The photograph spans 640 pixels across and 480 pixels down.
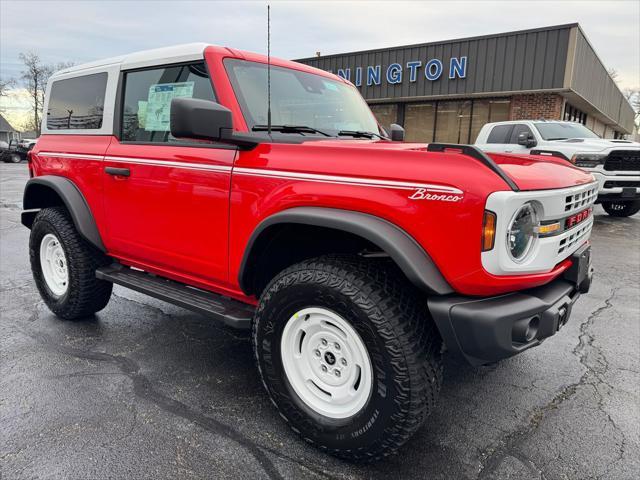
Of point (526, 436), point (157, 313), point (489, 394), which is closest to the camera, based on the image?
point (526, 436)

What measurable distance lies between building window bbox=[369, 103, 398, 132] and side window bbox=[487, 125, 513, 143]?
28.9 ft

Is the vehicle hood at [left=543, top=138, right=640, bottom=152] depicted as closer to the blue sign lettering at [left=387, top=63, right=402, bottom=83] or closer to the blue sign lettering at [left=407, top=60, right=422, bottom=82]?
the blue sign lettering at [left=407, top=60, right=422, bottom=82]

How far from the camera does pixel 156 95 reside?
3139mm

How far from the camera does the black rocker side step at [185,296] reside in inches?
103

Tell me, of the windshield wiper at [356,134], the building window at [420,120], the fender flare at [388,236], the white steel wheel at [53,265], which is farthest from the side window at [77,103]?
the building window at [420,120]

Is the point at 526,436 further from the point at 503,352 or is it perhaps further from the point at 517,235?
the point at 517,235

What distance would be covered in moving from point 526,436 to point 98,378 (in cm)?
248

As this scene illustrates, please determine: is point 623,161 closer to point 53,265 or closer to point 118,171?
point 118,171

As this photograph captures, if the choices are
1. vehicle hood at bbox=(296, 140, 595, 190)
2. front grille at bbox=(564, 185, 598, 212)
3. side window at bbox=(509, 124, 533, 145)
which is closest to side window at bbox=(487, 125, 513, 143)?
side window at bbox=(509, 124, 533, 145)

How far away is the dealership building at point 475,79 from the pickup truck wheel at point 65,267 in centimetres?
1491

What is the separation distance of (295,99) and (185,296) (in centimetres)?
139

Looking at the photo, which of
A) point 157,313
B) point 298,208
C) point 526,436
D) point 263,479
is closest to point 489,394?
point 526,436

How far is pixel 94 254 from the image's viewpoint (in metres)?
3.67

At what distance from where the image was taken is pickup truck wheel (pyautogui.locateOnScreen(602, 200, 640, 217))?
9.97 meters
